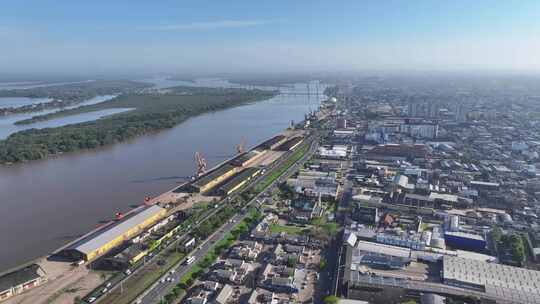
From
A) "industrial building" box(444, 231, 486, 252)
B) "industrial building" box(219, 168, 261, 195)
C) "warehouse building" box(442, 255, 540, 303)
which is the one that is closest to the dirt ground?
"industrial building" box(219, 168, 261, 195)

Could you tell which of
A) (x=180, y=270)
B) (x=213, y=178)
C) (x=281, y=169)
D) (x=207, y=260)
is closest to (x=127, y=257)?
(x=180, y=270)

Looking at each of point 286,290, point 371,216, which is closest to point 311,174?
point 371,216

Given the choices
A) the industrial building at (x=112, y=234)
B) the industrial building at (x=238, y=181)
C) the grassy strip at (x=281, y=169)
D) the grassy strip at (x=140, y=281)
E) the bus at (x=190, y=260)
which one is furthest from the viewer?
the grassy strip at (x=281, y=169)

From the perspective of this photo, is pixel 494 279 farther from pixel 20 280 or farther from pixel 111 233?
pixel 20 280

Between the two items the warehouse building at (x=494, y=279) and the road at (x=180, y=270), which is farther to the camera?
the road at (x=180, y=270)

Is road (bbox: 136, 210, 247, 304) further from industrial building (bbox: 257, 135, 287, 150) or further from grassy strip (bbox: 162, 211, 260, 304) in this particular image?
industrial building (bbox: 257, 135, 287, 150)

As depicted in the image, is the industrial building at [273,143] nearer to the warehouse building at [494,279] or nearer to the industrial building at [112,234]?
the industrial building at [112,234]

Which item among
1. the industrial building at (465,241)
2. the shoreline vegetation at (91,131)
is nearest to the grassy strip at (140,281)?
the industrial building at (465,241)

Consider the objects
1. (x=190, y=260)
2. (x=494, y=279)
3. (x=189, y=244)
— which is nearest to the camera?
(x=494, y=279)
